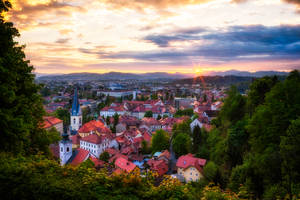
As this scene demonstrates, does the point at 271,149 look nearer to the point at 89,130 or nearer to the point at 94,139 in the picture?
the point at 94,139

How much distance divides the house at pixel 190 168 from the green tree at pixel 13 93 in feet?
53.4

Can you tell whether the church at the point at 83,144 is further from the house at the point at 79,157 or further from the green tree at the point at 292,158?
the green tree at the point at 292,158

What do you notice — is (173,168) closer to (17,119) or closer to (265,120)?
(265,120)

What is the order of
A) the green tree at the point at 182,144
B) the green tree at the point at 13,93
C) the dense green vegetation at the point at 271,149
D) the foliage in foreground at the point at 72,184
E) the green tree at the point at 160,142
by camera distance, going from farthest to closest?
1. the green tree at the point at 160,142
2. the green tree at the point at 182,144
3. the dense green vegetation at the point at 271,149
4. the green tree at the point at 13,93
5. the foliage in foreground at the point at 72,184

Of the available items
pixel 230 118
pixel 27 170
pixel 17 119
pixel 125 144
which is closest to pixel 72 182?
pixel 27 170

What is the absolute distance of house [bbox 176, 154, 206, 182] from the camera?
23.0m

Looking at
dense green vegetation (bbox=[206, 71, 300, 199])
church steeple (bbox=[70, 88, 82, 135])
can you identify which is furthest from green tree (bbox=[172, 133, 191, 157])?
church steeple (bbox=[70, 88, 82, 135])

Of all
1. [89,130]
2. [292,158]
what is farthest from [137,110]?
[292,158]

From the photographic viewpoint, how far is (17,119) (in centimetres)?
860

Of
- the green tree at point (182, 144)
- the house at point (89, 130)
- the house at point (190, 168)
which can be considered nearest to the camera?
the house at point (190, 168)

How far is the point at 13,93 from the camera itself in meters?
8.45

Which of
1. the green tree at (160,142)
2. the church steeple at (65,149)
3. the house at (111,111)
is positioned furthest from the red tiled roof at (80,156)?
the house at (111,111)

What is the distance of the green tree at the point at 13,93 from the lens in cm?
854

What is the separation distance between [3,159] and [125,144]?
1296 inches
